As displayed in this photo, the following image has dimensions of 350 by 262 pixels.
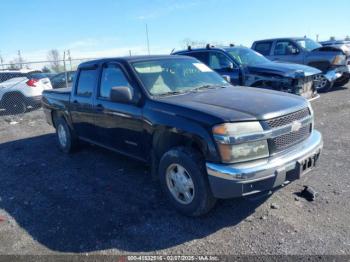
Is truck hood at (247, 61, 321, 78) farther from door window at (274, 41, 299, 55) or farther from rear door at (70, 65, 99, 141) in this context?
rear door at (70, 65, 99, 141)

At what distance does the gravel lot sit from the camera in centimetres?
323

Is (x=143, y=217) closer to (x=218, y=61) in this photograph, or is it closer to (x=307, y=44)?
(x=218, y=61)

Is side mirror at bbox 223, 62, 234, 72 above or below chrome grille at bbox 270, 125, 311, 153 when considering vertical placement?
above

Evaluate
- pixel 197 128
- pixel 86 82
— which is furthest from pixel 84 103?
pixel 197 128

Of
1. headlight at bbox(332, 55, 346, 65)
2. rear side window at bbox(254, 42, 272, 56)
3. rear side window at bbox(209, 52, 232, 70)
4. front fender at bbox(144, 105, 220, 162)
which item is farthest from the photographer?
rear side window at bbox(254, 42, 272, 56)

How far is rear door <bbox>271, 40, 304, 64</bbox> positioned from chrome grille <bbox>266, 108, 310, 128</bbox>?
931 cm

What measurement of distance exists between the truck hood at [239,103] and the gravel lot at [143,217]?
1.20 metres

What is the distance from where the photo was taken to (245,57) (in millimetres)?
9055

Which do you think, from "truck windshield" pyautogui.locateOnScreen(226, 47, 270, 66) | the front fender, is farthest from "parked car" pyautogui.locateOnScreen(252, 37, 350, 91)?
the front fender

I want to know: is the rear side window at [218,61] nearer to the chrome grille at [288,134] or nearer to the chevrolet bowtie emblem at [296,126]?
the chrome grille at [288,134]

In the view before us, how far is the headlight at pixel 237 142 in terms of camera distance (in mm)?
3166

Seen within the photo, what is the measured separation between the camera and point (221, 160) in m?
3.21

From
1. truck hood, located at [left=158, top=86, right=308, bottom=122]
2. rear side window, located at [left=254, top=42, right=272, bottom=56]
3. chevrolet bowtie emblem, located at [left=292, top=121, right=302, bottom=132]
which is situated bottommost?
chevrolet bowtie emblem, located at [left=292, top=121, right=302, bottom=132]

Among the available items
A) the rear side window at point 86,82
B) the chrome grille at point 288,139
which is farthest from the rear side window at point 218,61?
the chrome grille at point 288,139
